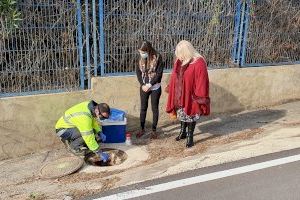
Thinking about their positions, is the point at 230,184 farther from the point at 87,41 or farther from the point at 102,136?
the point at 87,41

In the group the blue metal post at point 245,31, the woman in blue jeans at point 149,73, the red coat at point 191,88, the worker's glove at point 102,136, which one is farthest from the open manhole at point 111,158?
the blue metal post at point 245,31

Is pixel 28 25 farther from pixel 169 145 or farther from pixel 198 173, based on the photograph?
pixel 198 173

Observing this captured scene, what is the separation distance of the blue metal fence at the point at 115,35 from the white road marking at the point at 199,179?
291cm

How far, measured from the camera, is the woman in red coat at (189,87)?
19.7 ft

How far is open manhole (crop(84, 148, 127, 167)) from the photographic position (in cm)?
621

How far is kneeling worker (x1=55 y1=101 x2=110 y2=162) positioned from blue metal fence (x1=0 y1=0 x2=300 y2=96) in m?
0.83

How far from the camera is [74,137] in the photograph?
6496mm

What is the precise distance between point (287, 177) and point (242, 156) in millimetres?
805

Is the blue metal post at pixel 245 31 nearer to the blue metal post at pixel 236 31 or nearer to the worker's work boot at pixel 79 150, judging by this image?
the blue metal post at pixel 236 31

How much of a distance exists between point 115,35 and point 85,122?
1961 millimetres

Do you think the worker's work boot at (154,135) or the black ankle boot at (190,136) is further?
the worker's work boot at (154,135)

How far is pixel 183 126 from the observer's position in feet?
22.7

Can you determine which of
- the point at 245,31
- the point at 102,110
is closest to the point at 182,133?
the point at 102,110

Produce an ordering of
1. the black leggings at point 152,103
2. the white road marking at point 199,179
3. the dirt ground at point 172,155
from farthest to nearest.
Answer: the black leggings at point 152,103
the dirt ground at point 172,155
the white road marking at point 199,179
